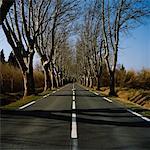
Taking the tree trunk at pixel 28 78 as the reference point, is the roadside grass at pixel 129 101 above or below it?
below

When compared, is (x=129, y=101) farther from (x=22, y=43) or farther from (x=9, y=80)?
(x=9, y=80)

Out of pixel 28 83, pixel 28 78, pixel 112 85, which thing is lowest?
pixel 112 85

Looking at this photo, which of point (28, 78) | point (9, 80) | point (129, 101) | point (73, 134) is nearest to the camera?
point (73, 134)

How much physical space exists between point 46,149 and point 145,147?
221 centimetres

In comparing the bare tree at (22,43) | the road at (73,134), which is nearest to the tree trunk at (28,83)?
the bare tree at (22,43)

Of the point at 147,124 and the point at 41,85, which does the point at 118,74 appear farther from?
the point at 147,124

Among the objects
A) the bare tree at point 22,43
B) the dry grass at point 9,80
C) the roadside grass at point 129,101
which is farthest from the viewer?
the dry grass at point 9,80

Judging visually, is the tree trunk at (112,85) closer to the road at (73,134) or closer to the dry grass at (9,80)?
the dry grass at (9,80)

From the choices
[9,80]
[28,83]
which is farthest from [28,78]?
[9,80]

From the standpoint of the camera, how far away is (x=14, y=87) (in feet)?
152

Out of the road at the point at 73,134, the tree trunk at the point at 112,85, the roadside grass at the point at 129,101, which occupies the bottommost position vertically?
the road at the point at 73,134

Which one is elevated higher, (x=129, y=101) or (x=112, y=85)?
(x=112, y=85)

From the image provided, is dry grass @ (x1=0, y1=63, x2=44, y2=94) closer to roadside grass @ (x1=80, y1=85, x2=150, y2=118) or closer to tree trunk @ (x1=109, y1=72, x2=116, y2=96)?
tree trunk @ (x1=109, y1=72, x2=116, y2=96)

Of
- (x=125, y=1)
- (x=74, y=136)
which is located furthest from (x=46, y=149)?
(x=125, y=1)
